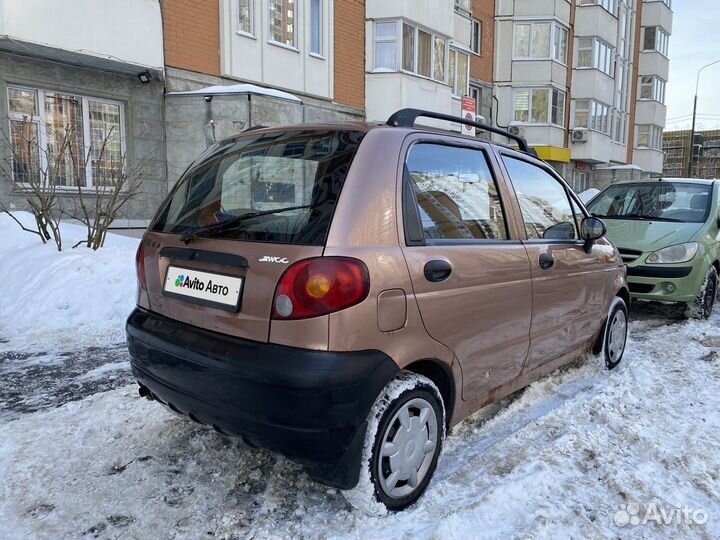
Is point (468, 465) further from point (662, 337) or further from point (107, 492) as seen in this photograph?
point (662, 337)

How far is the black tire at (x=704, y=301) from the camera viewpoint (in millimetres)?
6357

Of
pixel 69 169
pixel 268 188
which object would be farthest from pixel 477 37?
pixel 268 188

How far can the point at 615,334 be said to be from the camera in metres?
4.61

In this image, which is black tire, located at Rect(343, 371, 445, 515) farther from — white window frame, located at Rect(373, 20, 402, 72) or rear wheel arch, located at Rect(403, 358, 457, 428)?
white window frame, located at Rect(373, 20, 402, 72)

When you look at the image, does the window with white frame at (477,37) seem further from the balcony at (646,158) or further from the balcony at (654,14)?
the balcony at (654,14)

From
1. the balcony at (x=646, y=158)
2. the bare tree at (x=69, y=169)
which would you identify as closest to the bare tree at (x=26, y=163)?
the bare tree at (x=69, y=169)

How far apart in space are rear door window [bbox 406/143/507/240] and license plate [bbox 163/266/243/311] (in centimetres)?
91

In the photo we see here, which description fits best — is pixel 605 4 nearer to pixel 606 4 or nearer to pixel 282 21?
pixel 606 4

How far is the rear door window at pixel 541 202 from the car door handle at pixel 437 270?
3.16ft

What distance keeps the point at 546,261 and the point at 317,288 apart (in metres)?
1.78

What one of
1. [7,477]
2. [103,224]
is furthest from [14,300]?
[7,477]

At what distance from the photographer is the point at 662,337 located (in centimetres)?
564

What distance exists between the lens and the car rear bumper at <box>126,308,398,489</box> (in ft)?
7.07

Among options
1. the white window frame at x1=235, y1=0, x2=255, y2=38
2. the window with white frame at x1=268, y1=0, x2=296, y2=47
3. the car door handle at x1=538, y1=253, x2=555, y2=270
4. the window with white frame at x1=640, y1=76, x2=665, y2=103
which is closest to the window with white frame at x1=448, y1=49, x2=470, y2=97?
the window with white frame at x1=268, y1=0, x2=296, y2=47
